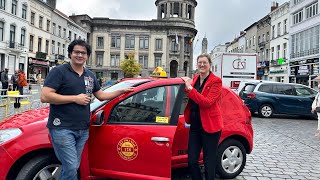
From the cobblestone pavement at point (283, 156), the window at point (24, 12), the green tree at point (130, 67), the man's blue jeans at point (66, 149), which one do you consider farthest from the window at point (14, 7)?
the man's blue jeans at point (66, 149)

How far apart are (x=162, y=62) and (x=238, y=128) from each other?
227 feet

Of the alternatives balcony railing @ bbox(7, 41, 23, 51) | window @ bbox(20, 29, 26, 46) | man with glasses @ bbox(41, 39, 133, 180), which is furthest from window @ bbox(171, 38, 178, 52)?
man with glasses @ bbox(41, 39, 133, 180)

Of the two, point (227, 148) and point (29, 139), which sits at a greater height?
point (29, 139)

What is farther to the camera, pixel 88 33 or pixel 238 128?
pixel 88 33

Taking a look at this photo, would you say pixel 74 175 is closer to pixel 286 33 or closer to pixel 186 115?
pixel 186 115

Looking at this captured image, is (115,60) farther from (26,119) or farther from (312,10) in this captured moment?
(26,119)

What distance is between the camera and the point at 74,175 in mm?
3387

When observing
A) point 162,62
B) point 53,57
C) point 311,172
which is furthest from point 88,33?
point 311,172

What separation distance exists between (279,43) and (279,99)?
97.5 ft

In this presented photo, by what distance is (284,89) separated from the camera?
15.2 metres

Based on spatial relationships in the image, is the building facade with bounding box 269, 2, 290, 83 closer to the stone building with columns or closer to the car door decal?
the stone building with columns

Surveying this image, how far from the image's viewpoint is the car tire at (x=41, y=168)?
371 cm

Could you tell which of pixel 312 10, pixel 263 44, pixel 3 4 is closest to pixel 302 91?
pixel 312 10

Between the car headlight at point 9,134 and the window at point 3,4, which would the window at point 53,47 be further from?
the car headlight at point 9,134
